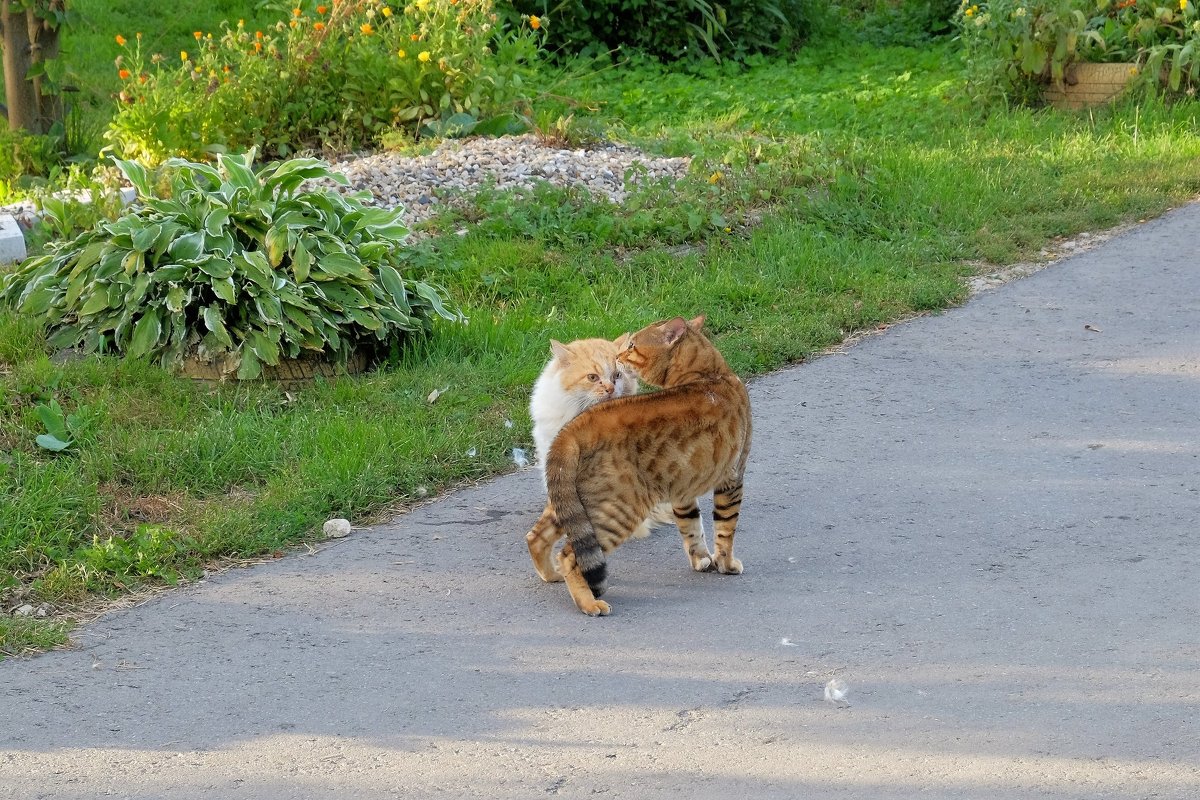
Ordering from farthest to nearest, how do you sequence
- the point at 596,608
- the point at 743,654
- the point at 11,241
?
the point at 11,241
the point at 596,608
the point at 743,654

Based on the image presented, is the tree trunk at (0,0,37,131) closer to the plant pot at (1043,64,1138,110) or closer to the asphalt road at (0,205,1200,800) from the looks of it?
the asphalt road at (0,205,1200,800)

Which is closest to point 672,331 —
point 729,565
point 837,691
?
point 729,565

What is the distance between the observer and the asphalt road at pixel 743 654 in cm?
377

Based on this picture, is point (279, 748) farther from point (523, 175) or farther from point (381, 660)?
point (523, 175)

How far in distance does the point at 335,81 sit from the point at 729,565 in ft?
23.9

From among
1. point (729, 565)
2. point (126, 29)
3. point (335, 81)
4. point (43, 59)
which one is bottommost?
point (729, 565)

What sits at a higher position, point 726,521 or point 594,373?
point 594,373

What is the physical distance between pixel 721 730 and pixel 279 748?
4.23 feet

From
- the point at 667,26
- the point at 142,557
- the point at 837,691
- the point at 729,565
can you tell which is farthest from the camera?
the point at 667,26

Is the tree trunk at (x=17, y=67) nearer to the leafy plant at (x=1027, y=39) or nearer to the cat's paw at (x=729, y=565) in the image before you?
the cat's paw at (x=729, y=565)

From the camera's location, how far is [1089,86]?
12.4 m

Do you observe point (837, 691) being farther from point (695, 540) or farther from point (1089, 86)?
point (1089, 86)

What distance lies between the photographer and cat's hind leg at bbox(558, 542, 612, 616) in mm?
4793

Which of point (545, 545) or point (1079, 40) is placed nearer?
point (545, 545)
